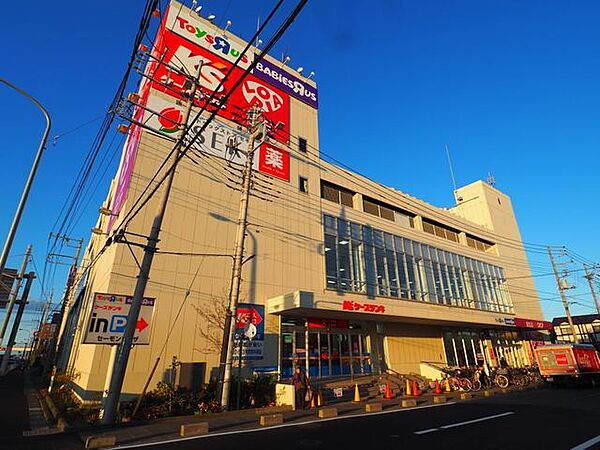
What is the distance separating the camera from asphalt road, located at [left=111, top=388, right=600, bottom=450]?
7254 millimetres

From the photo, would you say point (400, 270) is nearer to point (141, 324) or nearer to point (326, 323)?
point (326, 323)

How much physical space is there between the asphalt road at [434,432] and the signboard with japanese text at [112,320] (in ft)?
12.0

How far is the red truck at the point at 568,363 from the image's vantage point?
65.9 ft

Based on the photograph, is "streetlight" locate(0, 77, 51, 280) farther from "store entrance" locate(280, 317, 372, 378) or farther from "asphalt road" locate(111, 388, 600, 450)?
"store entrance" locate(280, 317, 372, 378)

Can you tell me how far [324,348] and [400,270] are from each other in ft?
32.4

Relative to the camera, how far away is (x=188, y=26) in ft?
68.5

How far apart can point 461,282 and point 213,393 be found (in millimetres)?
26473

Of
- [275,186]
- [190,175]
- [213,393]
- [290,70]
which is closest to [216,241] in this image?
[190,175]

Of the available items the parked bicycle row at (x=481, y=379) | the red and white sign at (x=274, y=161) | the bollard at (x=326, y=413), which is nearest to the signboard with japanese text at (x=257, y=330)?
the bollard at (x=326, y=413)

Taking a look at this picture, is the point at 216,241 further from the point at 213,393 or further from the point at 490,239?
the point at 490,239

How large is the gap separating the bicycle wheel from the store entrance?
7748 millimetres

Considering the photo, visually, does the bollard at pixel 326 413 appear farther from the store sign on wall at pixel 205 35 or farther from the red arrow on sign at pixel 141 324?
the store sign on wall at pixel 205 35

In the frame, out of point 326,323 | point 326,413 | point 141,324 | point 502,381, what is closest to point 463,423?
point 326,413

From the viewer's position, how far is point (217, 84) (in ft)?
68.0
